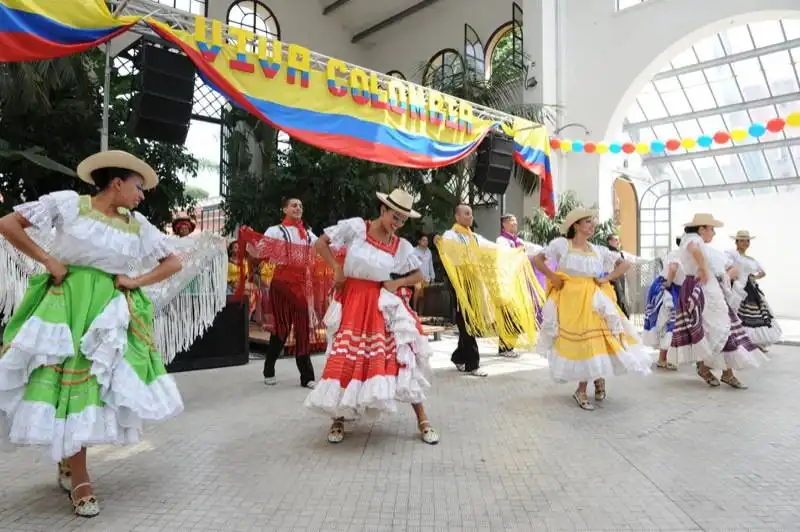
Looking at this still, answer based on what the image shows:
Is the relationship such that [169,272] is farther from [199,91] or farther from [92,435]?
[199,91]

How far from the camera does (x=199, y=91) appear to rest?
1480 centimetres

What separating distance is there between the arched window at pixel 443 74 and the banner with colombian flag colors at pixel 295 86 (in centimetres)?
270

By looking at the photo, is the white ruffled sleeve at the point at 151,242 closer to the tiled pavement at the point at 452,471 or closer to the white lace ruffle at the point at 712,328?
the tiled pavement at the point at 452,471

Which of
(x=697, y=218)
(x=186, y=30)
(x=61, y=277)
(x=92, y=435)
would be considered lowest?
(x=92, y=435)

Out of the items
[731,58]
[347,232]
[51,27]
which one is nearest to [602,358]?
[347,232]

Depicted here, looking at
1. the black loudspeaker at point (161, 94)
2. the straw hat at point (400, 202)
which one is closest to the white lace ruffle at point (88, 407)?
the straw hat at point (400, 202)

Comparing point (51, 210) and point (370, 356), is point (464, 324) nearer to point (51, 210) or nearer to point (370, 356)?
point (370, 356)

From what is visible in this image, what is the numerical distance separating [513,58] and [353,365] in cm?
1000

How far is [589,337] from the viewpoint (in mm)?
4266

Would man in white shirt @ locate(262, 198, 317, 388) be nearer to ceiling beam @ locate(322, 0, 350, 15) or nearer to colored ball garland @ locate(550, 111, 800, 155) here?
colored ball garland @ locate(550, 111, 800, 155)

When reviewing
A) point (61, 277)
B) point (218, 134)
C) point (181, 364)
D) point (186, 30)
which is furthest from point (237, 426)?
point (218, 134)

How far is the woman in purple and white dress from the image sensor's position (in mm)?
5035

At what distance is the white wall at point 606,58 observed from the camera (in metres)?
10.8

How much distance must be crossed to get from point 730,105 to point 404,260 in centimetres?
1520
